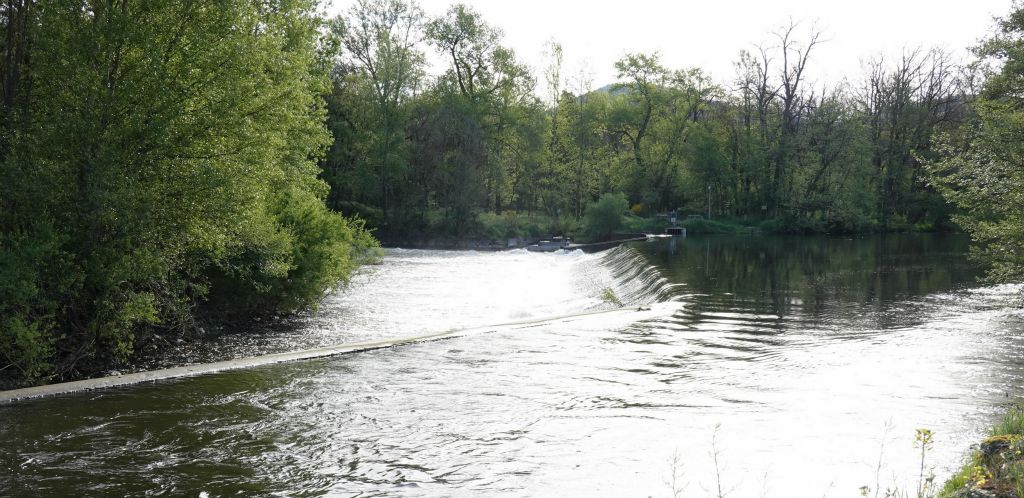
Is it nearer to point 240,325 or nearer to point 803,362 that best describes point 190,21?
point 240,325

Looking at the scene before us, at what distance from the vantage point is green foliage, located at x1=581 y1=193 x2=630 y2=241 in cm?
4781

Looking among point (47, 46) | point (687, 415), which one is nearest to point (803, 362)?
point (687, 415)

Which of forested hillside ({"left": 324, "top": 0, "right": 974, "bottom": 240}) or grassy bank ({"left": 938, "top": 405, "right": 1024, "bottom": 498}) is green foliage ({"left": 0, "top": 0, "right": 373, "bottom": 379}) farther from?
forested hillside ({"left": 324, "top": 0, "right": 974, "bottom": 240})

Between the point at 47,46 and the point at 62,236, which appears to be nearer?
the point at 62,236

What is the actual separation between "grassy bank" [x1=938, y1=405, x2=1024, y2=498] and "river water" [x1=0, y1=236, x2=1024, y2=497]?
3.44 feet

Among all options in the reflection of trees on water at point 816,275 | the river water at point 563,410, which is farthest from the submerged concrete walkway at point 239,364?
the reflection of trees on water at point 816,275

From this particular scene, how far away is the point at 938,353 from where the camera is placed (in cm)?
1365

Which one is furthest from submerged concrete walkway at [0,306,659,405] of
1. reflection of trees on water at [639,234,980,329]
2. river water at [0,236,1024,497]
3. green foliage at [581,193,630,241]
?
green foliage at [581,193,630,241]

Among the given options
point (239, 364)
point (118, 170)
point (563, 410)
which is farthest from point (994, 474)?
point (118, 170)

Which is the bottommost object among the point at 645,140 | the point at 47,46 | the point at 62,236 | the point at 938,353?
the point at 938,353

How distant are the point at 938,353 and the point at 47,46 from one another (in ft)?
52.8

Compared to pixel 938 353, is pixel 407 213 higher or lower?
higher

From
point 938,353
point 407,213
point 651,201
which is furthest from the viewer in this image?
point 651,201

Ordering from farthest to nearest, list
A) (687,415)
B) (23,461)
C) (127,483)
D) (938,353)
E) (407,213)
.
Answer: (407,213), (938,353), (687,415), (23,461), (127,483)
